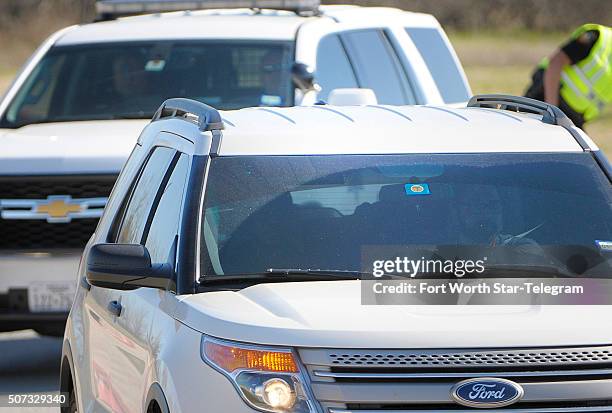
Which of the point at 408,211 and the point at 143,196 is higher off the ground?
the point at 408,211

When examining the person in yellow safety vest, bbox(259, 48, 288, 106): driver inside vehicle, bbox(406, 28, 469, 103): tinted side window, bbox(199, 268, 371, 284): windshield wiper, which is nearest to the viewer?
bbox(199, 268, 371, 284): windshield wiper

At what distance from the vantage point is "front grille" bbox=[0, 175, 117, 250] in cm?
992

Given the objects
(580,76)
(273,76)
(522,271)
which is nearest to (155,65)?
(273,76)

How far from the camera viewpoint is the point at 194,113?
20.5ft

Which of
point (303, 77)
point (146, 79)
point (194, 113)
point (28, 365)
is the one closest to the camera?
point (194, 113)

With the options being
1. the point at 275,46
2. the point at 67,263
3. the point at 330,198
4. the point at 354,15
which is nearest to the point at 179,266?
the point at 330,198

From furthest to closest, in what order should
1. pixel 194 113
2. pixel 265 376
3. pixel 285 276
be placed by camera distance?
pixel 194 113 → pixel 285 276 → pixel 265 376

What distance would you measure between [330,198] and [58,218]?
4328mm

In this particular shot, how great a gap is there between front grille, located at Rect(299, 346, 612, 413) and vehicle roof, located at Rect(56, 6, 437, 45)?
6.79m

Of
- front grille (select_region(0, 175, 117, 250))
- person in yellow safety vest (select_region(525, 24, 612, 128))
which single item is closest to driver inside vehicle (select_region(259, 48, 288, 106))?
front grille (select_region(0, 175, 117, 250))

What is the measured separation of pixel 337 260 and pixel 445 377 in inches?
36.4

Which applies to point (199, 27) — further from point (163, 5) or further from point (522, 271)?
point (522, 271)

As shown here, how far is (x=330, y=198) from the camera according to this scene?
5887mm

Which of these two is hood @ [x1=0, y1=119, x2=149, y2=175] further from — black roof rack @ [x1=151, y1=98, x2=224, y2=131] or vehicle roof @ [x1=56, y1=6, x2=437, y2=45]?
black roof rack @ [x1=151, y1=98, x2=224, y2=131]
